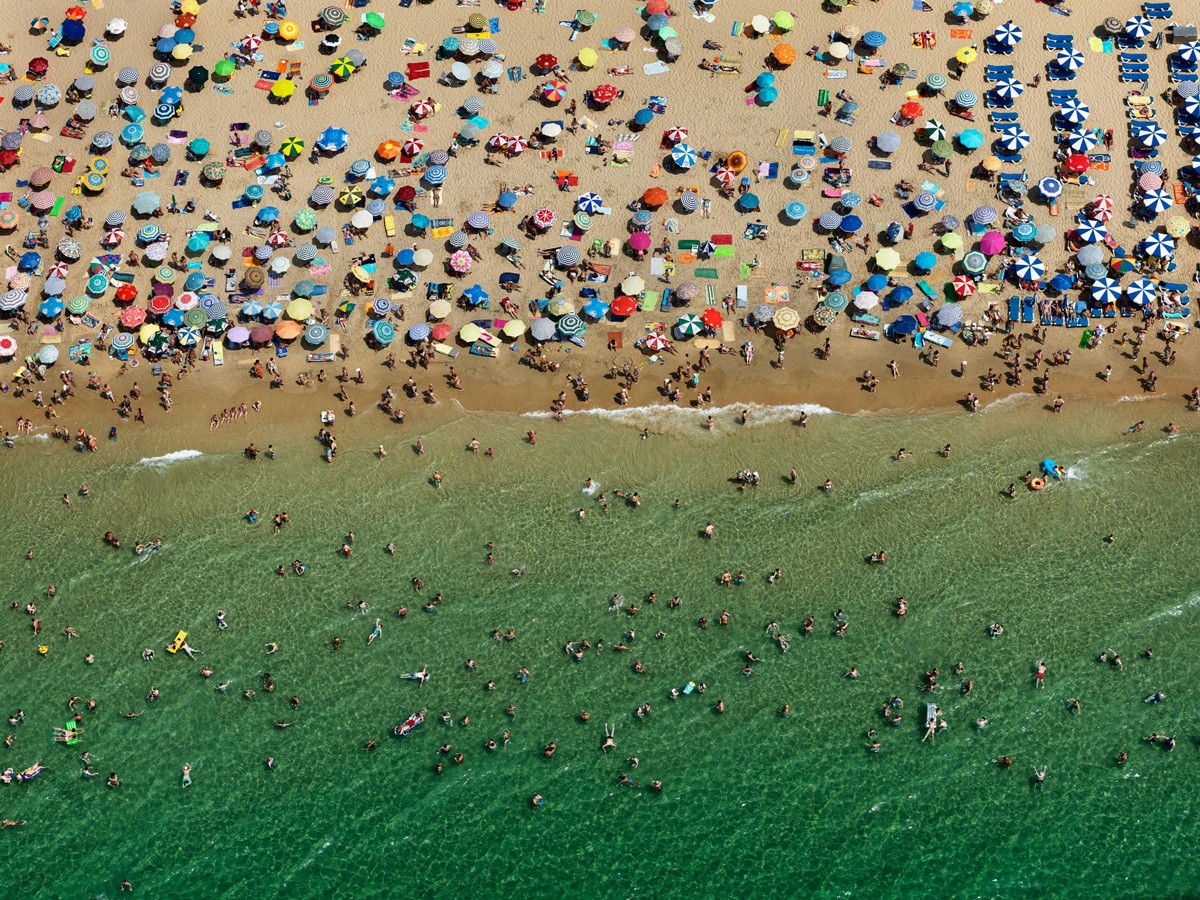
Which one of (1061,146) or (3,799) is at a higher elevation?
(1061,146)

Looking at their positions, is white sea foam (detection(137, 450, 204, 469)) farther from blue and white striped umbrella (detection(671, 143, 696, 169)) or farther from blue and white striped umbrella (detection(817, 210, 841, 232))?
blue and white striped umbrella (detection(817, 210, 841, 232))

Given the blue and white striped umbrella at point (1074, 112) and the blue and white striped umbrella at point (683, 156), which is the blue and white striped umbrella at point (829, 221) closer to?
the blue and white striped umbrella at point (683, 156)

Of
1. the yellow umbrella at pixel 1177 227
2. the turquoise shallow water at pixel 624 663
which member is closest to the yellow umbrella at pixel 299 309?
the turquoise shallow water at pixel 624 663

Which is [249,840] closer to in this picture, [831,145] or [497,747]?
[497,747]

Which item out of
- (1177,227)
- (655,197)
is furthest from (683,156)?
(1177,227)

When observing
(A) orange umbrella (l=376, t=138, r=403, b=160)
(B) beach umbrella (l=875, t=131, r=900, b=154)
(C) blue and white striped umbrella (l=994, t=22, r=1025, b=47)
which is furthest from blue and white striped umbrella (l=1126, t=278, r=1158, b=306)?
(A) orange umbrella (l=376, t=138, r=403, b=160)

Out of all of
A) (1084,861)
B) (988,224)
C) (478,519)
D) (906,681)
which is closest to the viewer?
(1084,861)

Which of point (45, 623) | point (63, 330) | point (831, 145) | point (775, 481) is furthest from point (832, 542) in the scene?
point (63, 330)
